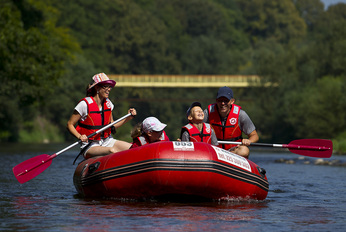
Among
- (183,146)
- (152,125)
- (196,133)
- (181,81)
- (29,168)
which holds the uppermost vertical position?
(181,81)

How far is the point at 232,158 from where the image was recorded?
1016cm

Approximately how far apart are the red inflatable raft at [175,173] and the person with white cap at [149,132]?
42 cm

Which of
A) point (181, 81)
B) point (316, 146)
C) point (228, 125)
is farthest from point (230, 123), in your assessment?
point (181, 81)

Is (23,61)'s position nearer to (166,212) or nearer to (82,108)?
(82,108)

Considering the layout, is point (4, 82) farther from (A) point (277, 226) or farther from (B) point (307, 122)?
(A) point (277, 226)

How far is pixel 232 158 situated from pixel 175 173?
0.86 metres

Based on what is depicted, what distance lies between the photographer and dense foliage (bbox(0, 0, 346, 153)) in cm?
3183

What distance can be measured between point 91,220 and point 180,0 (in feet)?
321

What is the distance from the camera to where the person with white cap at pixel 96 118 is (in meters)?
11.0

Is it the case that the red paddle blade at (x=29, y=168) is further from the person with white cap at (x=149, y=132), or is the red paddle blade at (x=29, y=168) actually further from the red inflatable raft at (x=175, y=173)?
the person with white cap at (x=149, y=132)

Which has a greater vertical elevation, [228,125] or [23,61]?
[23,61]

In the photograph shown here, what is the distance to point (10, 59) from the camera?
30047 mm

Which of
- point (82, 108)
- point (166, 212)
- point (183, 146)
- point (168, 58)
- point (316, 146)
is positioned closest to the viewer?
point (166, 212)

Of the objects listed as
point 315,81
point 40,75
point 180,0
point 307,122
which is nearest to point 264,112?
point 315,81
